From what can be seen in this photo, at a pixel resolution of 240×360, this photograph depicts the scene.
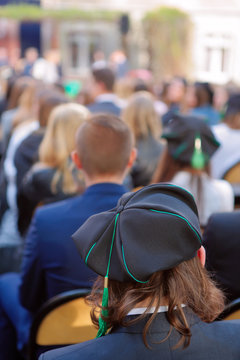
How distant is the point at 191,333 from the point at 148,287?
153 millimetres

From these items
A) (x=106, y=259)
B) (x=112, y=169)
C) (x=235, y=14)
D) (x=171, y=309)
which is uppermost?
(x=106, y=259)

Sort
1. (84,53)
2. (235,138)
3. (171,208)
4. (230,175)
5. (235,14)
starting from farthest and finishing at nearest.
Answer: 1. (84,53)
2. (235,14)
3. (235,138)
4. (230,175)
5. (171,208)

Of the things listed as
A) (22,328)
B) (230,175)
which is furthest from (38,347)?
(230,175)

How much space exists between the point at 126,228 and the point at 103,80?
471 cm

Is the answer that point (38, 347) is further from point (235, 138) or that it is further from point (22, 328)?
point (235, 138)

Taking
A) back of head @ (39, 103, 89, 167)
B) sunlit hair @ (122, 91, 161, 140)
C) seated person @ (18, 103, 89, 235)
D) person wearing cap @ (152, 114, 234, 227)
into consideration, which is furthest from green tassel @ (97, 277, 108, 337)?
sunlit hair @ (122, 91, 161, 140)

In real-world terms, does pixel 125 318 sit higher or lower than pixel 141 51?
higher

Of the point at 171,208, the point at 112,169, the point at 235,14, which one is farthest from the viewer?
the point at 235,14

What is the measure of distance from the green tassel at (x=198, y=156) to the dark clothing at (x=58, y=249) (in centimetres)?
65

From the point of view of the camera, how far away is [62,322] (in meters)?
1.73

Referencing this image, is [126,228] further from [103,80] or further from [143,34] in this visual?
[143,34]

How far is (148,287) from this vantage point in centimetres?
109

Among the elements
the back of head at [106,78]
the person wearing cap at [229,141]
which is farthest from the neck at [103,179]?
the back of head at [106,78]

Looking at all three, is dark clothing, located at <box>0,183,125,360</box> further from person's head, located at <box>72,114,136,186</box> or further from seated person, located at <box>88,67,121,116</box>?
seated person, located at <box>88,67,121,116</box>
